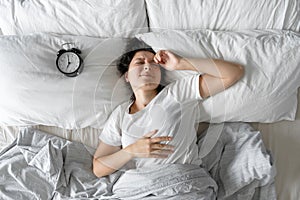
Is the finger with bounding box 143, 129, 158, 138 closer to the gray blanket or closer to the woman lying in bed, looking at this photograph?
the woman lying in bed

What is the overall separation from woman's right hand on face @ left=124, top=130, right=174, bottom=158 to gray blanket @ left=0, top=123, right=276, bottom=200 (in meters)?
0.04

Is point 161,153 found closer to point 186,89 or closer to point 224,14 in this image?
point 186,89

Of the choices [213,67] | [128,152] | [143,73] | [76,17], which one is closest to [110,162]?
[128,152]

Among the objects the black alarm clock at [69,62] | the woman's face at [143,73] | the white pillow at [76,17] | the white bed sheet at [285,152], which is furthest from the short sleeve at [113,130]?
the white bed sheet at [285,152]

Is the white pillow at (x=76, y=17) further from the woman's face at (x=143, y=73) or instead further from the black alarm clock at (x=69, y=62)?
the woman's face at (x=143, y=73)

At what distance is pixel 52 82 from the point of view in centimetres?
142

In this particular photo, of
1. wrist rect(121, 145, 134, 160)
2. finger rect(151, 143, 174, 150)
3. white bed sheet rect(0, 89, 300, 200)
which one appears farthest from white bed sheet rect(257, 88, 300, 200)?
wrist rect(121, 145, 134, 160)

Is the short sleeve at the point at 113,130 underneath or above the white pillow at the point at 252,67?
underneath

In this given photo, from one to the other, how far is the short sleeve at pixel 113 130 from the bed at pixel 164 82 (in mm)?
35

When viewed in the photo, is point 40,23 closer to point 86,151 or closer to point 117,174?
point 86,151

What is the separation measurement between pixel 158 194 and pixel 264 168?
0.35 metres

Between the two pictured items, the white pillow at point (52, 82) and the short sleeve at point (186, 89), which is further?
the white pillow at point (52, 82)

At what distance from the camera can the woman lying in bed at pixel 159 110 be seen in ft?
4.10

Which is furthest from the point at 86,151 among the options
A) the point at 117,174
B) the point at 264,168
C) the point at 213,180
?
the point at 264,168
